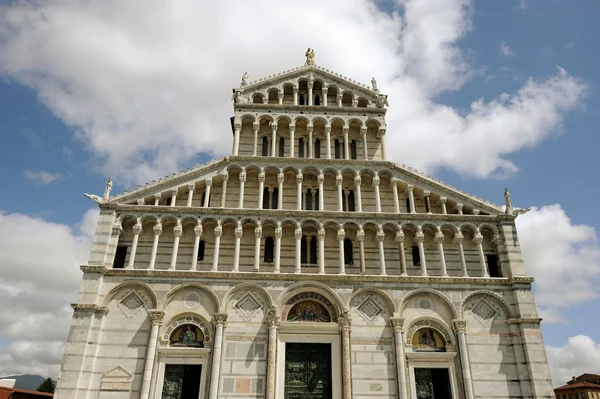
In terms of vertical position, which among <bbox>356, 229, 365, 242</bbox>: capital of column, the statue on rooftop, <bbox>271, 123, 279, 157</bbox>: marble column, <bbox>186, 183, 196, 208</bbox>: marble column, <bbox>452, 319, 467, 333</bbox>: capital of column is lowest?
<bbox>452, 319, 467, 333</bbox>: capital of column

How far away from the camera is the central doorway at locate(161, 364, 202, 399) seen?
17.3 m

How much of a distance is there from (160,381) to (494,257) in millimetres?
15933

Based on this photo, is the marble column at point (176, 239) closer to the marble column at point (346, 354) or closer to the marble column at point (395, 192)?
the marble column at point (346, 354)

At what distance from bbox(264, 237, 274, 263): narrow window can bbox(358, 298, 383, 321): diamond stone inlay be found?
15.3ft

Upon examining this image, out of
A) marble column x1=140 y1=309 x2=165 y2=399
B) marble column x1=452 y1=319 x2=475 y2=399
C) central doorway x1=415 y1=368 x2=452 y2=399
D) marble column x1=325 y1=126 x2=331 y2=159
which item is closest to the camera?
marble column x1=140 y1=309 x2=165 y2=399

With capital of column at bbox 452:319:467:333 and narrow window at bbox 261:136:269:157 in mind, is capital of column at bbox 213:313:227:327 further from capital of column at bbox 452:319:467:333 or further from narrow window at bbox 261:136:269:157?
capital of column at bbox 452:319:467:333

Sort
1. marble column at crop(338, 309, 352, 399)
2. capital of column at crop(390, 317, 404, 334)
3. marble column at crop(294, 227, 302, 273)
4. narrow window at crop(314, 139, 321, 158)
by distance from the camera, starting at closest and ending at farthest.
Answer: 1. marble column at crop(338, 309, 352, 399)
2. capital of column at crop(390, 317, 404, 334)
3. marble column at crop(294, 227, 302, 273)
4. narrow window at crop(314, 139, 321, 158)

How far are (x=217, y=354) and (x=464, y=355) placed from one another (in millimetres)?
10158

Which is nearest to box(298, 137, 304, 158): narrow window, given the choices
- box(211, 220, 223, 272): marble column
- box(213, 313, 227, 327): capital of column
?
box(211, 220, 223, 272): marble column

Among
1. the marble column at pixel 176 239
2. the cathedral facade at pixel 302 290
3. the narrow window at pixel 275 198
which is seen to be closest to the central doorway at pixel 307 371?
the cathedral facade at pixel 302 290

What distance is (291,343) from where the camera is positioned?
18422 millimetres

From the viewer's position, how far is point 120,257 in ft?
66.0

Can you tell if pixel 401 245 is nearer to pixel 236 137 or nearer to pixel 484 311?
pixel 484 311

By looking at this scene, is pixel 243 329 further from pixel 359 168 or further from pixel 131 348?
pixel 359 168
